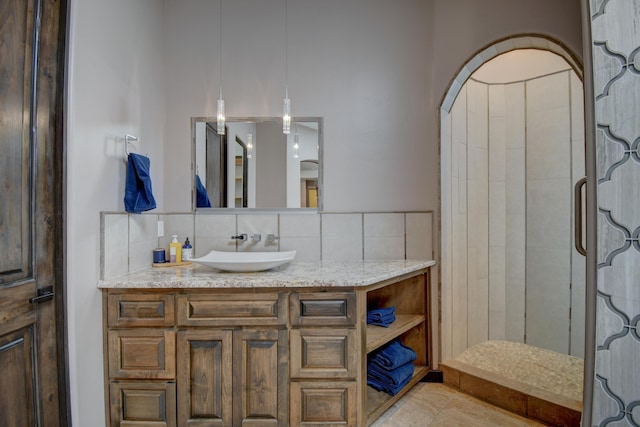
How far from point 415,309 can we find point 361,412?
2.74ft

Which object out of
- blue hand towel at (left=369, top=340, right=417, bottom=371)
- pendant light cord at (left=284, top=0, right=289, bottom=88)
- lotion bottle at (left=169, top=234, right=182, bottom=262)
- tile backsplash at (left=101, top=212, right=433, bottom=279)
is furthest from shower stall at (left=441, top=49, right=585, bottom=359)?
lotion bottle at (left=169, top=234, right=182, bottom=262)

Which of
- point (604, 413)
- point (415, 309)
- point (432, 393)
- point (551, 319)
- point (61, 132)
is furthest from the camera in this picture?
point (551, 319)

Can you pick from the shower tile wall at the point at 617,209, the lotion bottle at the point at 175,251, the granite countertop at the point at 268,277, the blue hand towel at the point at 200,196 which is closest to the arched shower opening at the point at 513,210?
the granite countertop at the point at 268,277

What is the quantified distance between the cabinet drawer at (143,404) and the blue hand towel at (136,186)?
93 cm

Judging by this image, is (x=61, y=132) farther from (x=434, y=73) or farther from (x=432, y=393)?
(x=432, y=393)

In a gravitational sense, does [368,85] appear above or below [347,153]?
above

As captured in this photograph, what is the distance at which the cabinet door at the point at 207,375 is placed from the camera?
1575 mm

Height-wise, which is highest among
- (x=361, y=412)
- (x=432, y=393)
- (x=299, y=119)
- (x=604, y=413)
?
(x=299, y=119)

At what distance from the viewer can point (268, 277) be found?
1.67 m

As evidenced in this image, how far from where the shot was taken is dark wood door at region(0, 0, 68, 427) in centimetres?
117

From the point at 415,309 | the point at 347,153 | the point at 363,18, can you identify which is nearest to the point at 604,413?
the point at 415,309

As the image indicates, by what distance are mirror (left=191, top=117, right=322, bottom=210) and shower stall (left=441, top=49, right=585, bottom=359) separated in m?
0.99

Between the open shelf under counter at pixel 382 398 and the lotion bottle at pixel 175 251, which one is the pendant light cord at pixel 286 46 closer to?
the lotion bottle at pixel 175 251

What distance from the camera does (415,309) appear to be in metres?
2.20
